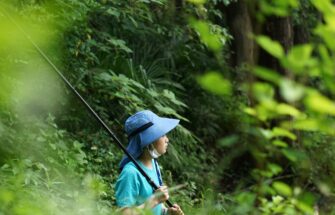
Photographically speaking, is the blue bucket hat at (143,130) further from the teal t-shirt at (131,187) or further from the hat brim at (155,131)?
the teal t-shirt at (131,187)

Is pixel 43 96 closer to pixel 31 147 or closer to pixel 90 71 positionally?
pixel 31 147

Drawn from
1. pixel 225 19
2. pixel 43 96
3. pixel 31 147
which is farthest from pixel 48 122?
pixel 225 19

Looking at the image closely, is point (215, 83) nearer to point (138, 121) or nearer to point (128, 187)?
point (128, 187)

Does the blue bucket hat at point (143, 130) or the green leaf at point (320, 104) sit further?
the blue bucket hat at point (143, 130)

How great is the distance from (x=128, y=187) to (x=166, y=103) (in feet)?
15.1

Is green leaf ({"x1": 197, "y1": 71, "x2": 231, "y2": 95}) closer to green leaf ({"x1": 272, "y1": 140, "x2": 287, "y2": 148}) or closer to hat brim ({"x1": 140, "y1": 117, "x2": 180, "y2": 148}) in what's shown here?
green leaf ({"x1": 272, "y1": 140, "x2": 287, "y2": 148})

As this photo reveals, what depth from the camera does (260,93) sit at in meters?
1.29

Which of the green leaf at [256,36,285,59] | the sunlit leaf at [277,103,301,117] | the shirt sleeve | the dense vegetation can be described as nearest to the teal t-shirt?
the shirt sleeve

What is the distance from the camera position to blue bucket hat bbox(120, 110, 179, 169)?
4.01 metres

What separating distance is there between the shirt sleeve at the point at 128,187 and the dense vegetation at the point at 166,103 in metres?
0.15

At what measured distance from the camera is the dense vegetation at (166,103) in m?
1.46

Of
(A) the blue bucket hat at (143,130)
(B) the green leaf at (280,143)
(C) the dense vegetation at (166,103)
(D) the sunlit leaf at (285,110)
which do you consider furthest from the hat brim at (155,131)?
(D) the sunlit leaf at (285,110)

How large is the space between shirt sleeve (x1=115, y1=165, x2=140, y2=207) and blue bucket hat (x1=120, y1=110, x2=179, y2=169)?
0.18 m

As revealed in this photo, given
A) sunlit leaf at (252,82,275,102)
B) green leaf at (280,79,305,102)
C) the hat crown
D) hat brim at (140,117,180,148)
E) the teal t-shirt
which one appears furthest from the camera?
the hat crown
